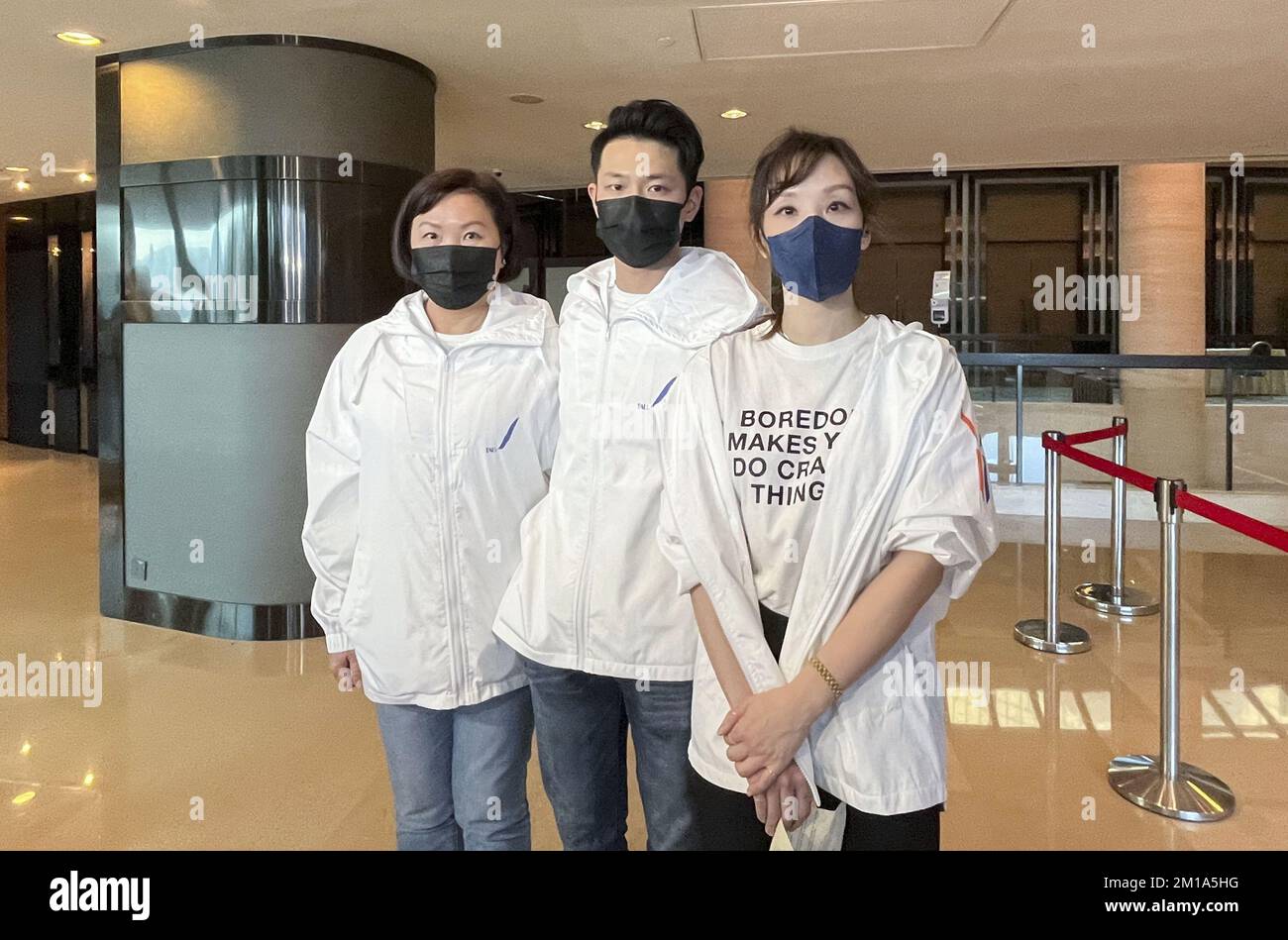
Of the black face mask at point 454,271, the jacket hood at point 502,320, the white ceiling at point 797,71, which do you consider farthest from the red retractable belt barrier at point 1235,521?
the white ceiling at point 797,71

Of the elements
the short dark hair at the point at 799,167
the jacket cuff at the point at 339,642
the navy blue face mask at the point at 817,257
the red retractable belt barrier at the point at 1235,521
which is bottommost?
the jacket cuff at the point at 339,642

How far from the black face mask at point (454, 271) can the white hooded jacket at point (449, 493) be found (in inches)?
2.8

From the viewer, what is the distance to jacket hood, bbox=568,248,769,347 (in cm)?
174

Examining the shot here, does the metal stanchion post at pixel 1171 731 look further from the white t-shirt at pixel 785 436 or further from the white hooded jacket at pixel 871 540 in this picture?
the white t-shirt at pixel 785 436

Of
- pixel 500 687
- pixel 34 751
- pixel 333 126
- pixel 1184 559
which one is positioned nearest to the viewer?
pixel 500 687

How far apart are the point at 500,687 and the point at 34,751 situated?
2.49 meters

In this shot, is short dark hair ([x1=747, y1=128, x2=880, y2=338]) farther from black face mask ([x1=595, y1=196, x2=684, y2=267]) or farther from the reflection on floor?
the reflection on floor

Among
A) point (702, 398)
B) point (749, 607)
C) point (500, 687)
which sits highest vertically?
point (702, 398)

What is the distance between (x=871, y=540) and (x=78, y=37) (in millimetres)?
5076

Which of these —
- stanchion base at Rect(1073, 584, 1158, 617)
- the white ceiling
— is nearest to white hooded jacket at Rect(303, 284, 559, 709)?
the white ceiling

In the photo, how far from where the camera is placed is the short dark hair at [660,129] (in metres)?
1.72

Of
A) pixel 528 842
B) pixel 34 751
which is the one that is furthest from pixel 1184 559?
pixel 34 751

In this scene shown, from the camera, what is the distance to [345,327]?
194 inches

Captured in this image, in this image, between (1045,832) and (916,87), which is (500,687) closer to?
(1045,832)
